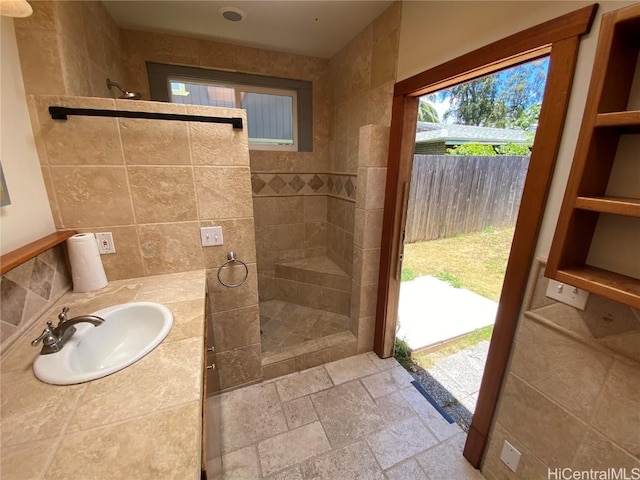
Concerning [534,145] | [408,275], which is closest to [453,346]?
[408,275]

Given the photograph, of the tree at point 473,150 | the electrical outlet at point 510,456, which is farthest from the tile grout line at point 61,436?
the tree at point 473,150

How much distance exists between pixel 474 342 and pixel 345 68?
2.70 meters

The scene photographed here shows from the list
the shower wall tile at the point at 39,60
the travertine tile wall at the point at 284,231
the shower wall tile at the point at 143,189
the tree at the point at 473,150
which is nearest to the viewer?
the shower wall tile at the point at 39,60

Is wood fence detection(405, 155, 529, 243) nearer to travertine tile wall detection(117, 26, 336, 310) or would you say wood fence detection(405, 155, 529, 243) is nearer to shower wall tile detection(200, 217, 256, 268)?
travertine tile wall detection(117, 26, 336, 310)

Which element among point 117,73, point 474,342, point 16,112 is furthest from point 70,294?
point 474,342

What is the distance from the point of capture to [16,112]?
106 centimetres

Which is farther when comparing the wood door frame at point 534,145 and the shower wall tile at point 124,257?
the shower wall tile at point 124,257

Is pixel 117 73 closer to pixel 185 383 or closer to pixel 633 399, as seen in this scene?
pixel 185 383

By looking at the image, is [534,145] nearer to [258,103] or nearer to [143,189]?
[143,189]

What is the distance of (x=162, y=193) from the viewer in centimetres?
136

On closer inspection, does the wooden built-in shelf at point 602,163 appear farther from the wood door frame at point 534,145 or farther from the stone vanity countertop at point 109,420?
the stone vanity countertop at point 109,420

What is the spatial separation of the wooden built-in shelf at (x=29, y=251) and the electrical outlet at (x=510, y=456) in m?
2.03

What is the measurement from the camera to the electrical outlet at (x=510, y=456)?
1.16 meters

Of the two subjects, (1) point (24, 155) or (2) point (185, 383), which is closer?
(2) point (185, 383)
